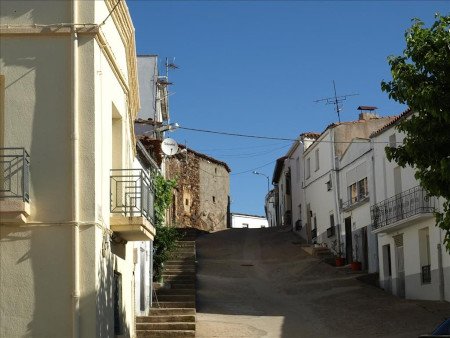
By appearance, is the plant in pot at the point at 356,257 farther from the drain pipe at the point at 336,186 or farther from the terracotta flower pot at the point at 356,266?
the drain pipe at the point at 336,186

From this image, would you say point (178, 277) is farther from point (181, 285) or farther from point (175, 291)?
point (175, 291)

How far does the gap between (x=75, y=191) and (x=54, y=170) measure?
21.0 inches

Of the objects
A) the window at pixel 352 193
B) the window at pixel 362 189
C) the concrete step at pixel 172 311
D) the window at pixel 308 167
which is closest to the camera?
the concrete step at pixel 172 311

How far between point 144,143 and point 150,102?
1050 centimetres

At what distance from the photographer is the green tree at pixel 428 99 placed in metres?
13.8

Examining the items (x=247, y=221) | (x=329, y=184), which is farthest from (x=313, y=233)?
(x=247, y=221)

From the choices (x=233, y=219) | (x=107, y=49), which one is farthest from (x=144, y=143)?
(x=233, y=219)

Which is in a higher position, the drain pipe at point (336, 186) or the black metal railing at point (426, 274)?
the drain pipe at point (336, 186)

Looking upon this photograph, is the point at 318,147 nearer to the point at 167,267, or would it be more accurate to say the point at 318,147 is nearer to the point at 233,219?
the point at 167,267

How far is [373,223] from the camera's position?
32.9 m

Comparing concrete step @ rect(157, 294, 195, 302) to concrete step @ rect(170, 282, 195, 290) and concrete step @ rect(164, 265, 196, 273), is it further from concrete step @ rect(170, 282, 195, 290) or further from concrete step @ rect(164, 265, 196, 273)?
concrete step @ rect(164, 265, 196, 273)

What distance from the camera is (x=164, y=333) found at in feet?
74.6

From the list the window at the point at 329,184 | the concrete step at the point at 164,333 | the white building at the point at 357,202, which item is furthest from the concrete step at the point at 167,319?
the window at the point at 329,184

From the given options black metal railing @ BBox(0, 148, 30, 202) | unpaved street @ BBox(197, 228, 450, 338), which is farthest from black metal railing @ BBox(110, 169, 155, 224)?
unpaved street @ BBox(197, 228, 450, 338)
